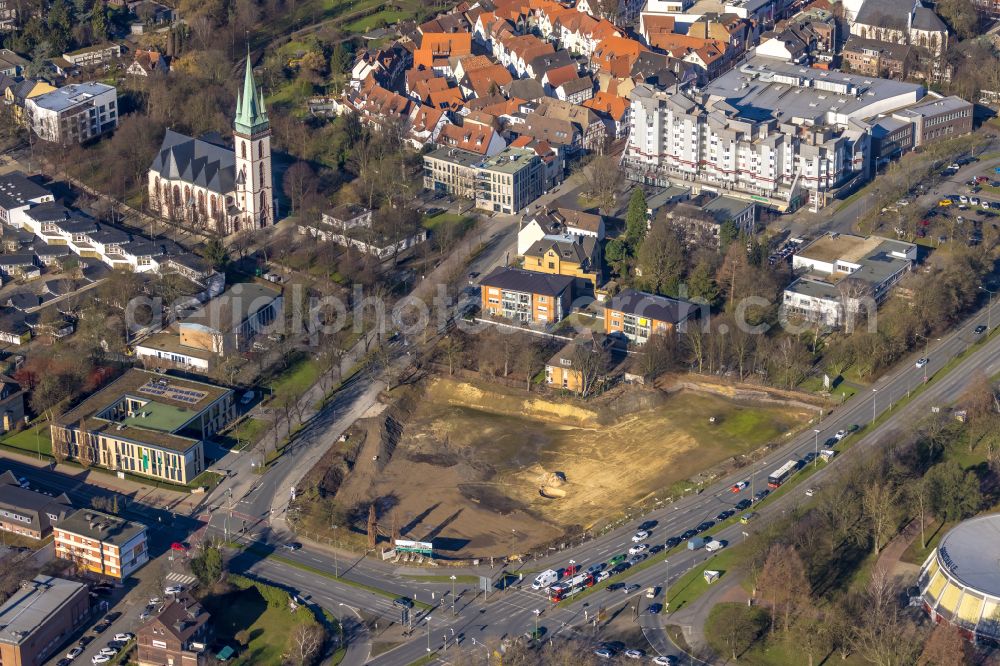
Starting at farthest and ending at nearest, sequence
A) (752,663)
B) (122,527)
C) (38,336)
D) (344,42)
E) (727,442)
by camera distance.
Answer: (344,42) → (38,336) → (727,442) → (122,527) → (752,663)

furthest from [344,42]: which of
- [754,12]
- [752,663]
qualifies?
[752,663]

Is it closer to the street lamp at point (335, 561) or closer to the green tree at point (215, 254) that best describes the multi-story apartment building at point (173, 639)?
the street lamp at point (335, 561)

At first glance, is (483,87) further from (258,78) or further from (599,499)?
(599,499)

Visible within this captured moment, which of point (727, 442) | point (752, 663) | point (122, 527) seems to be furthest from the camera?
point (727, 442)

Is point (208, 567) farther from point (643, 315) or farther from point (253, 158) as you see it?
point (253, 158)

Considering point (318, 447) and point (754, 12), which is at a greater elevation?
point (754, 12)

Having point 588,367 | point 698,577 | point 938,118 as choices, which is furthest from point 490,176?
point 698,577

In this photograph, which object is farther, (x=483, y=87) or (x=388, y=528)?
(x=483, y=87)
